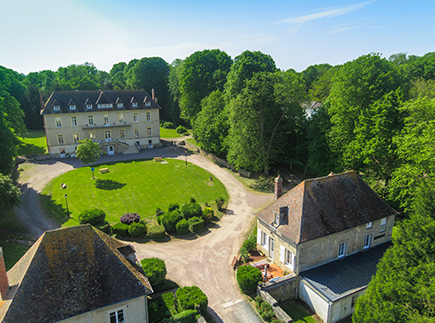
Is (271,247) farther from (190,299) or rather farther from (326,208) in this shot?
(190,299)

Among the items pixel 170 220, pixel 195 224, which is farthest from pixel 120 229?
pixel 195 224

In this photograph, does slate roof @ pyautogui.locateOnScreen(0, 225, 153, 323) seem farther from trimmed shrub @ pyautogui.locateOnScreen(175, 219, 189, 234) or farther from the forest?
the forest

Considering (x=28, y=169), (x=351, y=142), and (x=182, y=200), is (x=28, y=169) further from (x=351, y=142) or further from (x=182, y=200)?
(x=351, y=142)

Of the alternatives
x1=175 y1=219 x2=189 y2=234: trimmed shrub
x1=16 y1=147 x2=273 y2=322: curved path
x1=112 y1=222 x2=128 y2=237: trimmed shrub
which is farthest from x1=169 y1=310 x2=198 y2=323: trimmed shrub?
x1=112 y1=222 x2=128 y2=237: trimmed shrub

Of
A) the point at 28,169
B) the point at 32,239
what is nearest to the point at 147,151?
the point at 28,169

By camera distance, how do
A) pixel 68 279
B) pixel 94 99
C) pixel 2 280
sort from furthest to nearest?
pixel 94 99, pixel 68 279, pixel 2 280

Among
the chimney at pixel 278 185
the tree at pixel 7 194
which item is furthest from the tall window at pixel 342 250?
the tree at pixel 7 194
